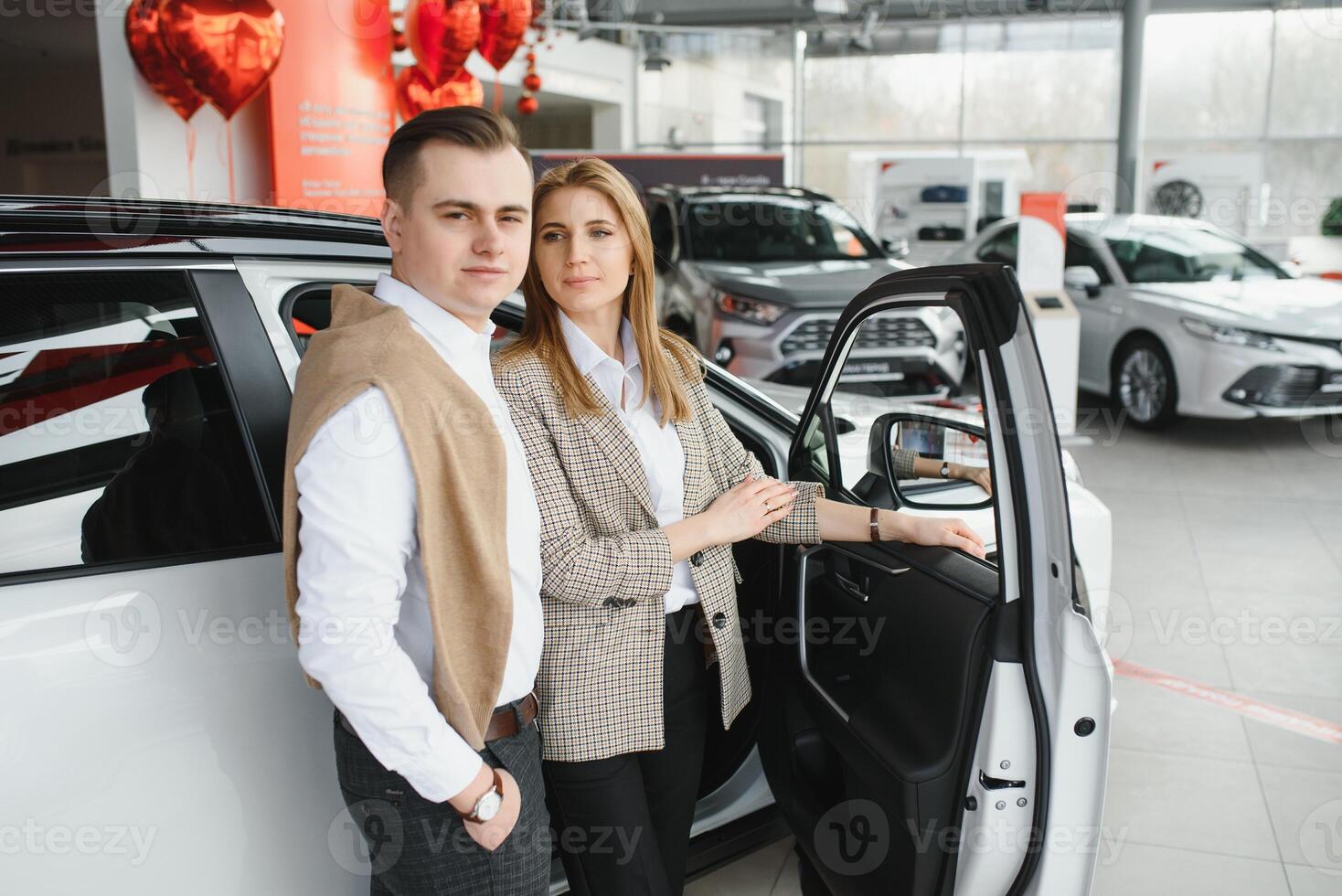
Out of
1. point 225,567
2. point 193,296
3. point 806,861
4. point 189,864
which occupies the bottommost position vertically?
point 806,861

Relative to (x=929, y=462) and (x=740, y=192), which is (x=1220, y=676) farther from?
(x=740, y=192)

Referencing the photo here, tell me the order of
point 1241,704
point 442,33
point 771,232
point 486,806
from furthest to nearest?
point 771,232 → point 442,33 → point 1241,704 → point 486,806

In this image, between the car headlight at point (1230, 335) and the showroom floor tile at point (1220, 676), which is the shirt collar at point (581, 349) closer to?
the showroom floor tile at point (1220, 676)

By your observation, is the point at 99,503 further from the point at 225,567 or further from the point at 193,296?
the point at 193,296

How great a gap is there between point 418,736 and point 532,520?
0.32m

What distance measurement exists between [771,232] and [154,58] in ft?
13.6

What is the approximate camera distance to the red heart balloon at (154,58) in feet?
17.4

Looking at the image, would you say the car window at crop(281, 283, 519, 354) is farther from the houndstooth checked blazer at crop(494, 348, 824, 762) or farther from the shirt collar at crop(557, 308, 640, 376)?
the houndstooth checked blazer at crop(494, 348, 824, 762)

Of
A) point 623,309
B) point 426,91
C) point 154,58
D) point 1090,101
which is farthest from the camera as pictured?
point 1090,101

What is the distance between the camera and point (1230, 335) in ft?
21.1

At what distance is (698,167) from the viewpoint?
38.9 ft

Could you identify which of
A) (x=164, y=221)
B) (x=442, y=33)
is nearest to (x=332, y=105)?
(x=442, y=33)

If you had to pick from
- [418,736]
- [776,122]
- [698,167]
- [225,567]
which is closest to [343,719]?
[418,736]

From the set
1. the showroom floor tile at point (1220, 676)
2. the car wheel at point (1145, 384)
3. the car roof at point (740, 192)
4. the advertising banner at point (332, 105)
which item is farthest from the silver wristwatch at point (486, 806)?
the car roof at point (740, 192)
